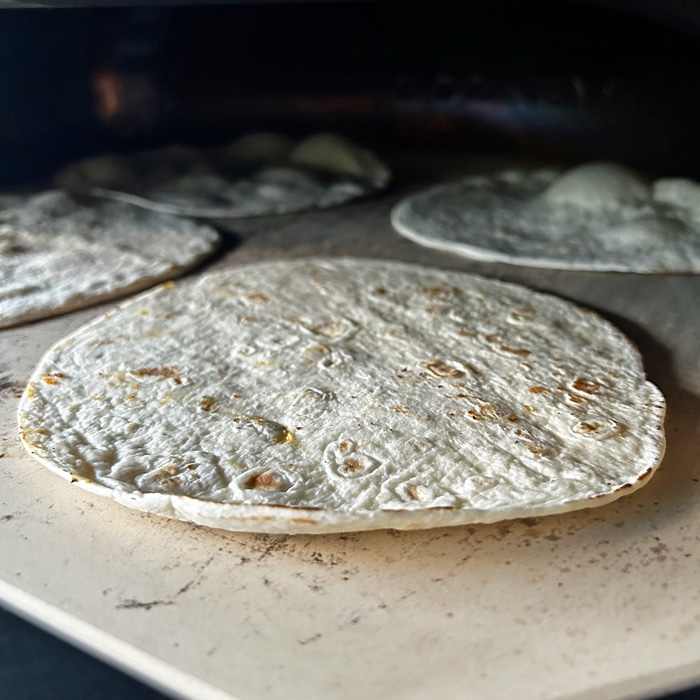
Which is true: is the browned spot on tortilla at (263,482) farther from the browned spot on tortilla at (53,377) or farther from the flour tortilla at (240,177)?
the flour tortilla at (240,177)

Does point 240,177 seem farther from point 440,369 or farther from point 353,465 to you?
point 353,465

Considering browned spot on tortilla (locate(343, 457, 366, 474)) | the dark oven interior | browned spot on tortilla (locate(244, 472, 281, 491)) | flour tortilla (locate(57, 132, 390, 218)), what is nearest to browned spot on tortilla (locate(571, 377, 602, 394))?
browned spot on tortilla (locate(343, 457, 366, 474))

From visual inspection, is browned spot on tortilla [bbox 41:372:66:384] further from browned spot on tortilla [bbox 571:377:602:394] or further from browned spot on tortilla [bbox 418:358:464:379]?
browned spot on tortilla [bbox 571:377:602:394]

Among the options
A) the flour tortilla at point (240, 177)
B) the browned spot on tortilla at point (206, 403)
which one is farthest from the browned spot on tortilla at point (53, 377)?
the flour tortilla at point (240, 177)

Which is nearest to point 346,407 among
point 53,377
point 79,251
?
point 53,377

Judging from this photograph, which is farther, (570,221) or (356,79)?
(356,79)
